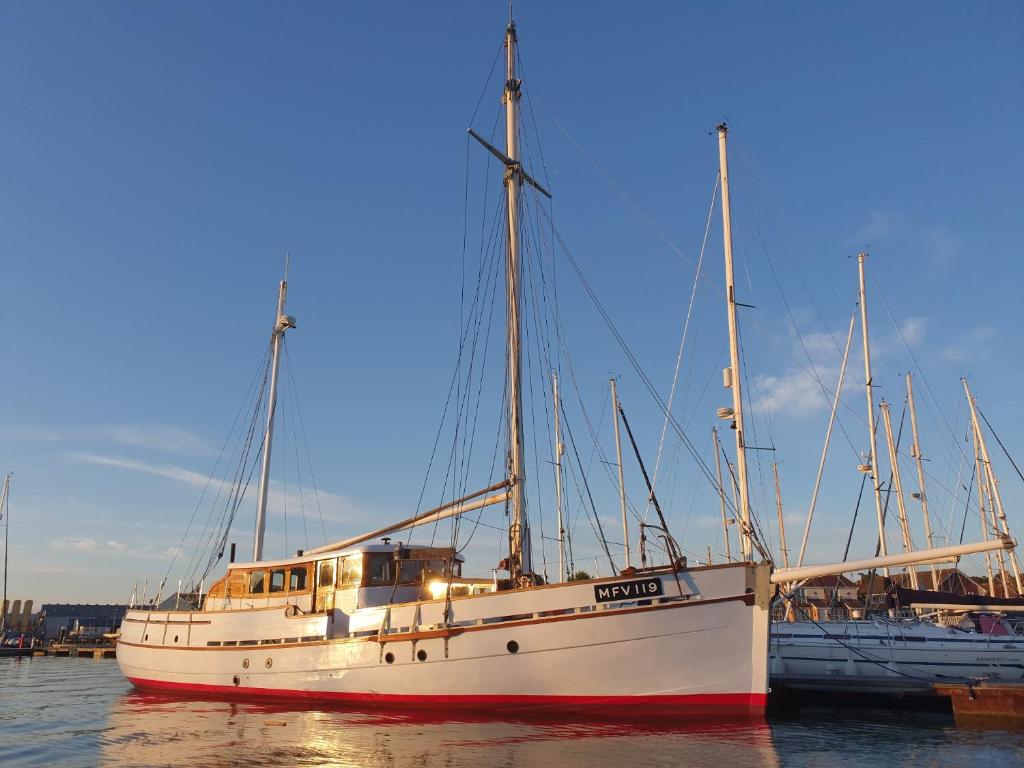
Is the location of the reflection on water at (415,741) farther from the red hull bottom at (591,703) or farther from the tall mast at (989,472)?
the tall mast at (989,472)

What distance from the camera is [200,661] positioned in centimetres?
2309

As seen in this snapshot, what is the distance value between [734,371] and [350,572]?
12.8 m

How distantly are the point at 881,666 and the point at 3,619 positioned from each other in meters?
72.1

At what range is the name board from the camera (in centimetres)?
1605

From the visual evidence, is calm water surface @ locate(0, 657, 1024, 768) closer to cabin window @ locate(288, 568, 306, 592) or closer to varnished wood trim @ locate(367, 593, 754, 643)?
varnished wood trim @ locate(367, 593, 754, 643)

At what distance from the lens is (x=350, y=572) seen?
68.5 ft

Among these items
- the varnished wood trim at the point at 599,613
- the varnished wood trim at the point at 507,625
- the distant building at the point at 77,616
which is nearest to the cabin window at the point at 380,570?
the varnished wood trim at the point at 507,625

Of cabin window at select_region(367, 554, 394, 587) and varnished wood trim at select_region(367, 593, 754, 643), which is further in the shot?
cabin window at select_region(367, 554, 394, 587)

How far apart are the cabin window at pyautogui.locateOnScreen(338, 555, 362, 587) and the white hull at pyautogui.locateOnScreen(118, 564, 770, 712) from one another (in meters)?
0.97

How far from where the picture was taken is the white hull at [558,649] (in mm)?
15703

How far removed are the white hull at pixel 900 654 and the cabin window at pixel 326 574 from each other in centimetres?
1485

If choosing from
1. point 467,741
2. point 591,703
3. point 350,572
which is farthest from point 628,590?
point 350,572

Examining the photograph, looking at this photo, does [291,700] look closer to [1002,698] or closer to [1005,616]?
[1002,698]

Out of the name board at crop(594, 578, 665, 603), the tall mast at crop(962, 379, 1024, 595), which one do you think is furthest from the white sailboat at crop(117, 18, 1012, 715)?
the tall mast at crop(962, 379, 1024, 595)
